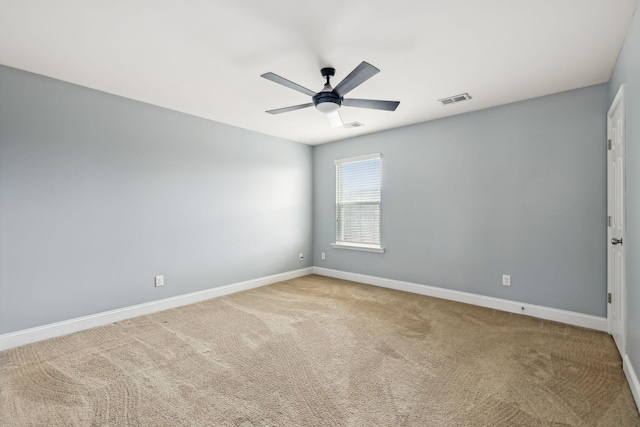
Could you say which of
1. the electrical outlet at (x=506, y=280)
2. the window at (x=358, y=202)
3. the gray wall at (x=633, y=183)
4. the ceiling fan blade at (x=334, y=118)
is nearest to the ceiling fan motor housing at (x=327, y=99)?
the ceiling fan blade at (x=334, y=118)

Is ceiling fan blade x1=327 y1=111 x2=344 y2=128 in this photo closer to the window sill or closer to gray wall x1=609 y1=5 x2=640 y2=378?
gray wall x1=609 y1=5 x2=640 y2=378

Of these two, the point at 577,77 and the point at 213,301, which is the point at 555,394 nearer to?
the point at 577,77

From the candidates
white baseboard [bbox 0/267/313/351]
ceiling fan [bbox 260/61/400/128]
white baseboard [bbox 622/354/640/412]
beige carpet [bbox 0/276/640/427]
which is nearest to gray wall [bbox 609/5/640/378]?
white baseboard [bbox 622/354/640/412]

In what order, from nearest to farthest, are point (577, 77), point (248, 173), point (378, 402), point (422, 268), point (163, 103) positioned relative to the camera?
point (378, 402) < point (577, 77) < point (163, 103) < point (422, 268) < point (248, 173)

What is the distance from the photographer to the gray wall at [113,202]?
2.78m

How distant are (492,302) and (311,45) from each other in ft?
11.7

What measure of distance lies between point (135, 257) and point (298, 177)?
2954mm

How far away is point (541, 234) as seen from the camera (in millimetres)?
3402

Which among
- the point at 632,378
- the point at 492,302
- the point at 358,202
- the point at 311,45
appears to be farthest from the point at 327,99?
the point at 492,302

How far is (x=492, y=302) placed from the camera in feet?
12.2

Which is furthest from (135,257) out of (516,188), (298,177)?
(516,188)

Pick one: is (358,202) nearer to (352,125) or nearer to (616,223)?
(352,125)

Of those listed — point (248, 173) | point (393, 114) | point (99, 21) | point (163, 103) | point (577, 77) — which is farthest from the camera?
point (248, 173)

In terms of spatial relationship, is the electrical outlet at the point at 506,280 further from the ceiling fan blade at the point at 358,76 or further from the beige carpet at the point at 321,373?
the ceiling fan blade at the point at 358,76
